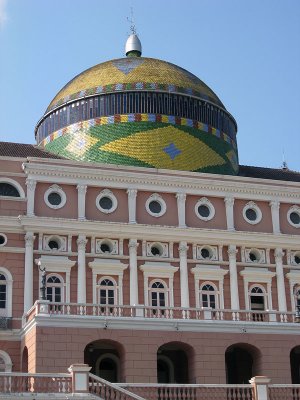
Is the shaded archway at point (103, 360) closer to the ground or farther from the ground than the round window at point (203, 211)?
closer to the ground

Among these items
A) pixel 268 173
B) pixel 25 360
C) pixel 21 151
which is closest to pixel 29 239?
pixel 25 360

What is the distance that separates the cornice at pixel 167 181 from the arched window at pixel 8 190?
934 millimetres

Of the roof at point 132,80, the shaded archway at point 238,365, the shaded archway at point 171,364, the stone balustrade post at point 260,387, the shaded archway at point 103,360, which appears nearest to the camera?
the stone balustrade post at point 260,387

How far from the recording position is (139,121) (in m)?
43.5

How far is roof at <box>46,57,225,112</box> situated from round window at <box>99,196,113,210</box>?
689 cm

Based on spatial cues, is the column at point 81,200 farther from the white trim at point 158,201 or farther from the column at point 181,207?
the column at point 181,207

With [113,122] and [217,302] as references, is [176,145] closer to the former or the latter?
[113,122]

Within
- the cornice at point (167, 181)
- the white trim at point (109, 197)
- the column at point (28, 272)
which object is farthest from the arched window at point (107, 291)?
the cornice at point (167, 181)

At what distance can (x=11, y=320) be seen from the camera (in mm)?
36312

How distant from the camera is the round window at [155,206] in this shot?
40562 mm

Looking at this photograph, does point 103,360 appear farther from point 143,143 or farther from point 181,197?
point 143,143

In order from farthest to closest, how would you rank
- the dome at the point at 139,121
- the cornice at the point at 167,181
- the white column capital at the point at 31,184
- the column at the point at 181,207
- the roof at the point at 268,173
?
1. the roof at the point at 268,173
2. the dome at the point at 139,121
3. the column at the point at 181,207
4. the cornice at the point at 167,181
5. the white column capital at the point at 31,184

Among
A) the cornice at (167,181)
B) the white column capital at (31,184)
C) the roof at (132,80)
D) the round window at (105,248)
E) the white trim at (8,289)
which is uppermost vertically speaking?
the roof at (132,80)

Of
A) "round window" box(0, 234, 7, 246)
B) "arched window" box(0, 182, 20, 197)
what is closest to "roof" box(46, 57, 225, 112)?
"arched window" box(0, 182, 20, 197)
